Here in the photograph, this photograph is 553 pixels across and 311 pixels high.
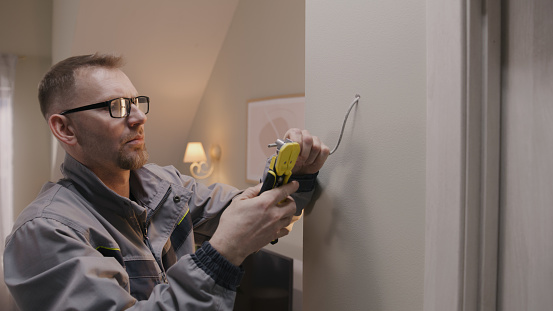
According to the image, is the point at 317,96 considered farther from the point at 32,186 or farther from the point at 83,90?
the point at 32,186

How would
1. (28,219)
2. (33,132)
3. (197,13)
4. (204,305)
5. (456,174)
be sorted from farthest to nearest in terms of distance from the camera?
(33,132)
(197,13)
(28,219)
(204,305)
(456,174)

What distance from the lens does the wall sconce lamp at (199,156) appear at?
3.35 meters

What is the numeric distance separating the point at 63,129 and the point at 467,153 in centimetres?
108

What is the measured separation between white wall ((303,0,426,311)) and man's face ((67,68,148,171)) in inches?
20.8

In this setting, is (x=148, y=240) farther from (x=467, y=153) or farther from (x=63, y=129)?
(x=467, y=153)

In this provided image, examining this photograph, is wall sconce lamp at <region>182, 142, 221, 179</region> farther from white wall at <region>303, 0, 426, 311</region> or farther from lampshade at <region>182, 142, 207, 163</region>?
white wall at <region>303, 0, 426, 311</region>

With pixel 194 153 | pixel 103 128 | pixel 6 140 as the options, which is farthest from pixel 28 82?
pixel 103 128

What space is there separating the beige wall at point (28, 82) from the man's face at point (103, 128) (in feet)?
9.60

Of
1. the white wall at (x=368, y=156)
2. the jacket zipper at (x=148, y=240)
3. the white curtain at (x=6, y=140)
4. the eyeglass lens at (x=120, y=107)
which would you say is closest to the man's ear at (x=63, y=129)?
the eyeglass lens at (x=120, y=107)

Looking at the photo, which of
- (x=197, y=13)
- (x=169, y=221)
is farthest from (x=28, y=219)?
(x=197, y=13)

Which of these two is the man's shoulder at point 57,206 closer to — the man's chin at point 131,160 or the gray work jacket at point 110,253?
the gray work jacket at point 110,253

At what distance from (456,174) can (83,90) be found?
101 centimetres

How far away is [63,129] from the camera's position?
4.00ft

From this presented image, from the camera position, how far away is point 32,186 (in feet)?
12.6
